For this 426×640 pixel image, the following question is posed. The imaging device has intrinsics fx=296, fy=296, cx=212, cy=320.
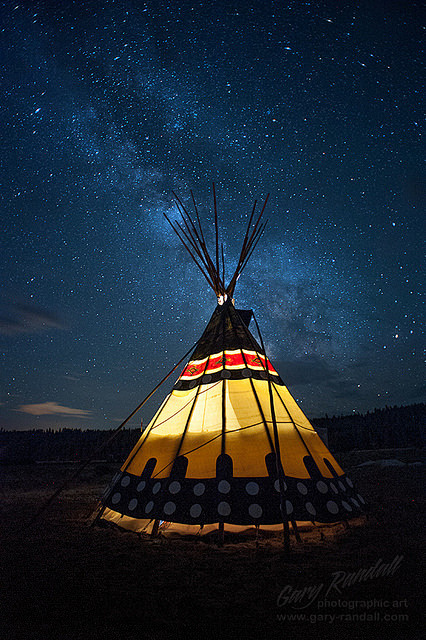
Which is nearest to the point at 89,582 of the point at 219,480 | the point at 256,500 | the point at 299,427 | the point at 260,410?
the point at 219,480

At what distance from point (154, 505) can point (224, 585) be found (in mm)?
1229

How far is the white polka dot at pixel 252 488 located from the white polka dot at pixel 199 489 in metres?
0.48

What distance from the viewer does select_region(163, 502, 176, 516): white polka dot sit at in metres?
3.13

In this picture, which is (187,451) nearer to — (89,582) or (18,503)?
(89,582)

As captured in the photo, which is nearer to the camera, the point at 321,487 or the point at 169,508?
the point at 169,508

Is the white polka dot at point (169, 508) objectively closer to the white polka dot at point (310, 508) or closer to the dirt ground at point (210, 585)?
the dirt ground at point (210, 585)

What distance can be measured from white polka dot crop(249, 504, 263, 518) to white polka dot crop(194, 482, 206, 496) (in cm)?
53

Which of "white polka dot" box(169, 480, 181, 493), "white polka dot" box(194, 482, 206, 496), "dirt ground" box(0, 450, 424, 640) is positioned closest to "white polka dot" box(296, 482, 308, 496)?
"dirt ground" box(0, 450, 424, 640)

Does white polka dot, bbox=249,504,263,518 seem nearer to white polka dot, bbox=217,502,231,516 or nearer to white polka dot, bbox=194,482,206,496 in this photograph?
white polka dot, bbox=217,502,231,516

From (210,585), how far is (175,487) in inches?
44.7

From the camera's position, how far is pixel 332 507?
3.26 m

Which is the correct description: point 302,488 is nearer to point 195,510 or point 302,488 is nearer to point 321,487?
point 321,487

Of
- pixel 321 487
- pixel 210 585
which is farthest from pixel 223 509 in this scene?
pixel 321 487

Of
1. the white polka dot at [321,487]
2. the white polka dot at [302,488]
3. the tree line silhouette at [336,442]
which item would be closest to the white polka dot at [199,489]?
the white polka dot at [302,488]
